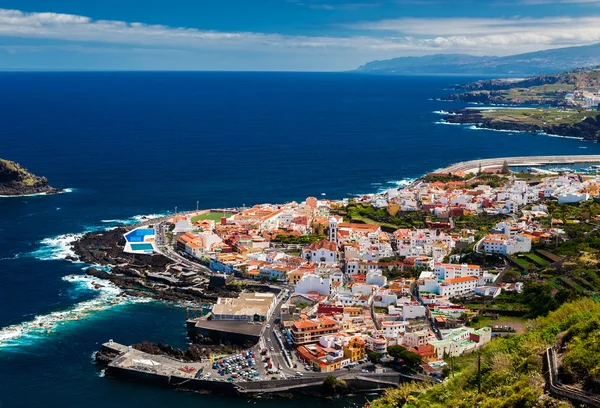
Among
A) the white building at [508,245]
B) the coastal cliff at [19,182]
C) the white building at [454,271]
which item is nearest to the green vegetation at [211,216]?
the coastal cliff at [19,182]

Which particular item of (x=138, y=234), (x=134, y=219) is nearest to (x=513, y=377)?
(x=138, y=234)

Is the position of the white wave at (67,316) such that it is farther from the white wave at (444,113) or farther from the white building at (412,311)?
the white wave at (444,113)

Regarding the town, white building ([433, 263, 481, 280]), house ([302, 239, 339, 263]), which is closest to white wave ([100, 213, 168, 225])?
the town

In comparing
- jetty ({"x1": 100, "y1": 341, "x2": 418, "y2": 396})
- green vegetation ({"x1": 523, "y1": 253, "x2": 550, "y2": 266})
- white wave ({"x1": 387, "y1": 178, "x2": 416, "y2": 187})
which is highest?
white wave ({"x1": 387, "y1": 178, "x2": 416, "y2": 187})

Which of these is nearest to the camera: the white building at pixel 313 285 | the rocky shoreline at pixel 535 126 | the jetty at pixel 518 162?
the white building at pixel 313 285

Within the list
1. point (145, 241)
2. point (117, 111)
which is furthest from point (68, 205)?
point (117, 111)

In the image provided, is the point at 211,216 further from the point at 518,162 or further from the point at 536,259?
the point at 518,162

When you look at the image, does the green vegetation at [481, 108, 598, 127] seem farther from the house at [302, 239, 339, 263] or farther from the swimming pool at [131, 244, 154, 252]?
the swimming pool at [131, 244, 154, 252]

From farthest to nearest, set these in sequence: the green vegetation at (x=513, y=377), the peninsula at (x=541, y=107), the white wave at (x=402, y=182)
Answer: the peninsula at (x=541, y=107)
the white wave at (x=402, y=182)
the green vegetation at (x=513, y=377)
